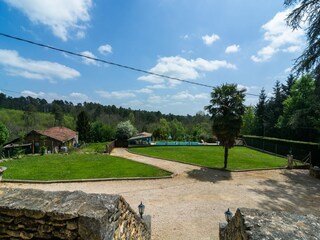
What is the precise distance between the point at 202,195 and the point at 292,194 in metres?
4.86

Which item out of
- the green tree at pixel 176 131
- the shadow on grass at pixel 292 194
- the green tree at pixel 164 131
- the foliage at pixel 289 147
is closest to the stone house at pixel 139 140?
the green tree at pixel 164 131

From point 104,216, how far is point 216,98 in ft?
48.1

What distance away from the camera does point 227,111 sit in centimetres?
1628

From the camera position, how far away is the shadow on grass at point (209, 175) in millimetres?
13844

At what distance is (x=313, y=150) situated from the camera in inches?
832

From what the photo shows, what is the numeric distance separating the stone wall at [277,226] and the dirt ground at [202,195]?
4718mm

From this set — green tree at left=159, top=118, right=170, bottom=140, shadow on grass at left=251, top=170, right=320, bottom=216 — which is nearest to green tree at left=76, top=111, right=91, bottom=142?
green tree at left=159, top=118, right=170, bottom=140

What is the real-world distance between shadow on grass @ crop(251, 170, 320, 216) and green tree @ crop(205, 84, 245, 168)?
12.8ft

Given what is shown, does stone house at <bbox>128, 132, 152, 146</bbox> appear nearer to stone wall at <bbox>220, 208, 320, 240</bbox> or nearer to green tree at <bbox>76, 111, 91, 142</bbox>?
green tree at <bbox>76, 111, 91, 142</bbox>

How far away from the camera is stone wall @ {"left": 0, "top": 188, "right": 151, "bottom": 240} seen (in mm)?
2783

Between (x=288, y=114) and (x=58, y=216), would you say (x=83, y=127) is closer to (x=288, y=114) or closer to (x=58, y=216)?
(x=288, y=114)

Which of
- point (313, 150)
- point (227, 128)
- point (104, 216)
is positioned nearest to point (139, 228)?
point (104, 216)

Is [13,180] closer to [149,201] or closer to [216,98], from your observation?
[149,201]

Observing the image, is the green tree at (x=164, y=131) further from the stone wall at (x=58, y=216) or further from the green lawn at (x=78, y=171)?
the stone wall at (x=58, y=216)
